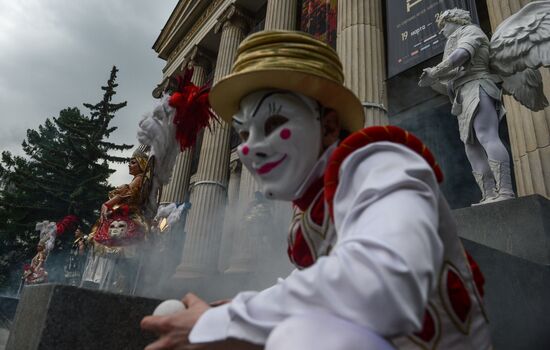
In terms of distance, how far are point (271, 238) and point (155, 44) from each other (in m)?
17.7

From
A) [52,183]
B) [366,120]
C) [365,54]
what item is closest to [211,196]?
[366,120]

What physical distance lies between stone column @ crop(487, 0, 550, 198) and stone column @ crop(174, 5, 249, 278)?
25.1 feet

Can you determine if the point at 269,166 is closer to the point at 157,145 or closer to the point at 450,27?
the point at 157,145

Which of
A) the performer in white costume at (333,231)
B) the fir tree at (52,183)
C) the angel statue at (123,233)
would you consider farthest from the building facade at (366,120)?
the fir tree at (52,183)

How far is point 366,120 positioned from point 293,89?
647 cm

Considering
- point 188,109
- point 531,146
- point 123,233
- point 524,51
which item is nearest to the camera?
point 188,109

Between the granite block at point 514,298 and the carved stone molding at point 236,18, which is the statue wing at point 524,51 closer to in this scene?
the granite block at point 514,298

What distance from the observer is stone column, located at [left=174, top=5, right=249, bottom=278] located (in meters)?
11.4

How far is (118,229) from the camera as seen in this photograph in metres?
3.28

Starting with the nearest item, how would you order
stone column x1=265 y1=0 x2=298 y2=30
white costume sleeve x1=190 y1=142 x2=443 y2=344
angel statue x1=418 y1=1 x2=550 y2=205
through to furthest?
white costume sleeve x1=190 y1=142 x2=443 y2=344
angel statue x1=418 y1=1 x2=550 y2=205
stone column x1=265 y1=0 x2=298 y2=30

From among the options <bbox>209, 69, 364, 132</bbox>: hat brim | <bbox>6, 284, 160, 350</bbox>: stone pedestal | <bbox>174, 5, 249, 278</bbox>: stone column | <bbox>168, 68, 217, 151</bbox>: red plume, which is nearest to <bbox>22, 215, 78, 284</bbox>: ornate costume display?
<bbox>174, 5, 249, 278</bbox>: stone column

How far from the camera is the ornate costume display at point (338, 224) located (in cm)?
62

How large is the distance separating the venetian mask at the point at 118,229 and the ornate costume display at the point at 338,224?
2.27m

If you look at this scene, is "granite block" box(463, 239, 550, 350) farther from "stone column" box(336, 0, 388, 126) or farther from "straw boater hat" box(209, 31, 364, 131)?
"stone column" box(336, 0, 388, 126)
